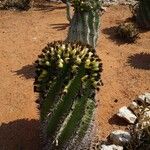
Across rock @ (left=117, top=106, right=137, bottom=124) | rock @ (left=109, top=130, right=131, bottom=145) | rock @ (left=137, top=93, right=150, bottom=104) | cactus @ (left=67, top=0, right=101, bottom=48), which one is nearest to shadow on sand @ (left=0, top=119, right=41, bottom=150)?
rock @ (left=109, top=130, right=131, bottom=145)

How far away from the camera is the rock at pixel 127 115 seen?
821cm

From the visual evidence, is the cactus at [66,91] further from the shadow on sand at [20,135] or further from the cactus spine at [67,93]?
the shadow on sand at [20,135]

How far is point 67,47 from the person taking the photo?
666 cm

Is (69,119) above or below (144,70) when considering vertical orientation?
above

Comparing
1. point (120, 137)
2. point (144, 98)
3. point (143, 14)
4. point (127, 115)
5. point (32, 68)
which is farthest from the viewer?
point (143, 14)

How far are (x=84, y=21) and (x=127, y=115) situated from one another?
2240 millimetres

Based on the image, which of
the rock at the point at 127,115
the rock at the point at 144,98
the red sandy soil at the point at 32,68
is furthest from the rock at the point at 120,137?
the rock at the point at 144,98

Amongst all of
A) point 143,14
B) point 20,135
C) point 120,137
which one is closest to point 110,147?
point 120,137

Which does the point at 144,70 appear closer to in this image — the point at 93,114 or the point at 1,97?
the point at 1,97

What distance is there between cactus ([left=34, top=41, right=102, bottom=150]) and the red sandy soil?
112 cm

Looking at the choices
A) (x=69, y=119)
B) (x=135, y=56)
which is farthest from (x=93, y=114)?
(x=135, y=56)

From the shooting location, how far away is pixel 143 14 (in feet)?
41.1

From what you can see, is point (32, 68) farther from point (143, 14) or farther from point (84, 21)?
point (143, 14)

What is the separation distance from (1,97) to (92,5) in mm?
2446
